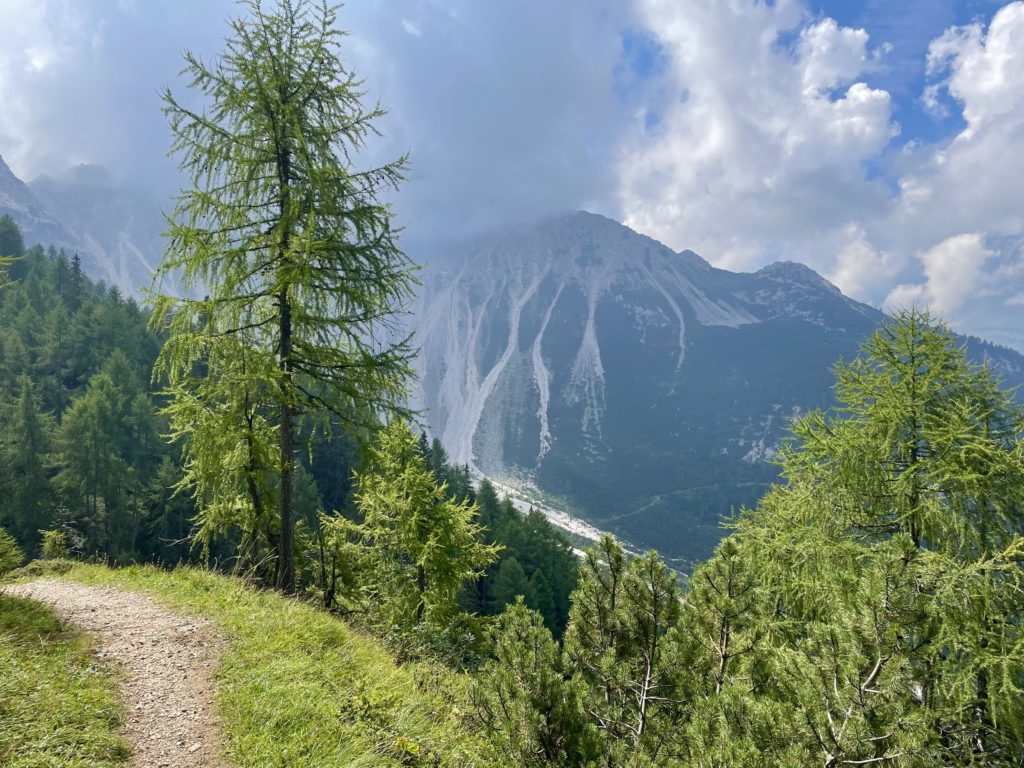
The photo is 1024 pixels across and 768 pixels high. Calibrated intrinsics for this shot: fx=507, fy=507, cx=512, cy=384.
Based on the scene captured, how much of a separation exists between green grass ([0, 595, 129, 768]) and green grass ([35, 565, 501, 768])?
14.1 inches

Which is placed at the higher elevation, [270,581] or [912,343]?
[912,343]

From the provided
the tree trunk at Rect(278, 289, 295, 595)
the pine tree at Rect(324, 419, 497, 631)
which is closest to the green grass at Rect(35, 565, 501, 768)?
the tree trunk at Rect(278, 289, 295, 595)

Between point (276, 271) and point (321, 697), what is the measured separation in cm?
717

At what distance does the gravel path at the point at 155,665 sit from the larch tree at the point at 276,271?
2.72 meters

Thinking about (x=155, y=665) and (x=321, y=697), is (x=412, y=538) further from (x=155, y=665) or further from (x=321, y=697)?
(x=321, y=697)

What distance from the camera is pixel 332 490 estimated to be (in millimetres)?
67812

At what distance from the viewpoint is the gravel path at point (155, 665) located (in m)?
4.60

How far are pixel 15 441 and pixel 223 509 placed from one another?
1874 inches

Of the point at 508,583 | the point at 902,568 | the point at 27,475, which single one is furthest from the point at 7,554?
the point at 27,475

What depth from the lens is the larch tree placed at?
31.3 feet

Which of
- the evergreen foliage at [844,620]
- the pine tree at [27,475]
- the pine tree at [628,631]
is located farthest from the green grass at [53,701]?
the pine tree at [27,475]

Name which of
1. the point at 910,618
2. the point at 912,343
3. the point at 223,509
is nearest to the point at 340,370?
the point at 223,509

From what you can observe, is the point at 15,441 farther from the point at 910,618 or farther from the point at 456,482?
the point at 910,618

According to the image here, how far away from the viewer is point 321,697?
550 centimetres
